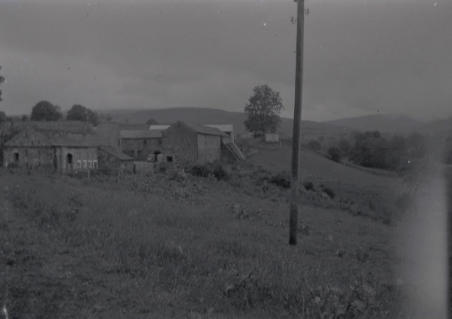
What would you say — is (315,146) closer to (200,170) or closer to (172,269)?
(200,170)

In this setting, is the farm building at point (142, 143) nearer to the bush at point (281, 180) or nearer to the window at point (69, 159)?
the window at point (69, 159)

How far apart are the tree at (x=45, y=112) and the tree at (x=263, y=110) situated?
40010mm

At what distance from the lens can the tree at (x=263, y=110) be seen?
7450 centimetres

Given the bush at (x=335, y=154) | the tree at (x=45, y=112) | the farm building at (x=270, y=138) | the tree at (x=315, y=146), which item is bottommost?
the bush at (x=335, y=154)

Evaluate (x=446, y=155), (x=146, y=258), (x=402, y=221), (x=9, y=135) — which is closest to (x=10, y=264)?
(x=146, y=258)

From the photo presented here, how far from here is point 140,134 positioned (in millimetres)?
61781

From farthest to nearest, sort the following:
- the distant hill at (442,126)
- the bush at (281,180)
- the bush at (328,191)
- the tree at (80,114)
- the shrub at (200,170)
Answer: the tree at (80,114) → the bush at (281,180) → the shrub at (200,170) → the bush at (328,191) → the distant hill at (442,126)

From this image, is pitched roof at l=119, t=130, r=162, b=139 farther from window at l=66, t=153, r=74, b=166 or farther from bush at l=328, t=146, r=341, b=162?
bush at l=328, t=146, r=341, b=162

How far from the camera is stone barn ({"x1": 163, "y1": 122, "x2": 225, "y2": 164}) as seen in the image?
184 feet

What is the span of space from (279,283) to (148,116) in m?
110

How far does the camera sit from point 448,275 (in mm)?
10266

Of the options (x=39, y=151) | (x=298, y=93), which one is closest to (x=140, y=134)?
(x=39, y=151)

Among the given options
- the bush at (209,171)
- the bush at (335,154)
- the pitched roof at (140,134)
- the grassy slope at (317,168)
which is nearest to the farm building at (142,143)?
the pitched roof at (140,134)

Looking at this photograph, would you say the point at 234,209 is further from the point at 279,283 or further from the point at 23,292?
the point at 23,292
